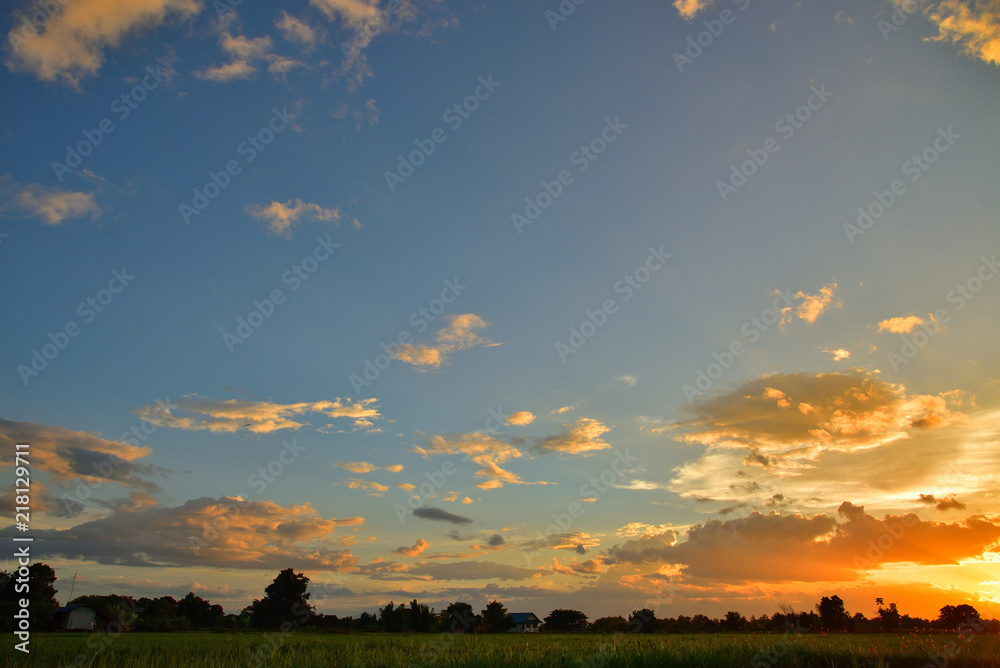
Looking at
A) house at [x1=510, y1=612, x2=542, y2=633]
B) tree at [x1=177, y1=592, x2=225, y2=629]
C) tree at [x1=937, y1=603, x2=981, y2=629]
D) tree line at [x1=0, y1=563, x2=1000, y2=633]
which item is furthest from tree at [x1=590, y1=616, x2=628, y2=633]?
tree at [x1=177, y1=592, x2=225, y2=629]

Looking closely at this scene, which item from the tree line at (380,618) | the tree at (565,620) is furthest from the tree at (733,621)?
the tree at (565,620)

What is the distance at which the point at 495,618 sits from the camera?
9106 centimetres

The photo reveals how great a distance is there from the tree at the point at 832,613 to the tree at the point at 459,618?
53960 mm

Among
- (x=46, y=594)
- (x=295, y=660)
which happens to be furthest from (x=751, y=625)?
(x=46, y=594)

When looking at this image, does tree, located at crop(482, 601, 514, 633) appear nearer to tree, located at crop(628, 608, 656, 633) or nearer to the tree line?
the tree line

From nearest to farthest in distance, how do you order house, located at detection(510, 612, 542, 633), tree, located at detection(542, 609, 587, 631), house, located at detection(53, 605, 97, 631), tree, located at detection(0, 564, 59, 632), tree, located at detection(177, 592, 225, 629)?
tree, located at detection(0, 564, 59, 632) → house, located at detection(53, 605, 97, 631) → tree, located at detection(177, 592, 225, 629) → tree, located at detection(542, 609, 587, 631) → house, located at detection(510, 612, 542, 633)

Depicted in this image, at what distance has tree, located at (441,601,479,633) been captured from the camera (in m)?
86.4

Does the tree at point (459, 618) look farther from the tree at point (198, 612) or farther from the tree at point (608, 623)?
the tree at point (198, 612)

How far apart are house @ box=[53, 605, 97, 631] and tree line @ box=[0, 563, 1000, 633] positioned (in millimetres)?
862

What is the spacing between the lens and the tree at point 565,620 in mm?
99537

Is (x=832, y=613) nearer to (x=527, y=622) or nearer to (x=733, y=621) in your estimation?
(x=733, y=621)

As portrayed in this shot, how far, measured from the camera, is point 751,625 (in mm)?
79188

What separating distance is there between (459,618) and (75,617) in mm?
54807

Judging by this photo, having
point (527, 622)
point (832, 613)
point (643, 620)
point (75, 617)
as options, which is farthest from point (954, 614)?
point (75, 617)
